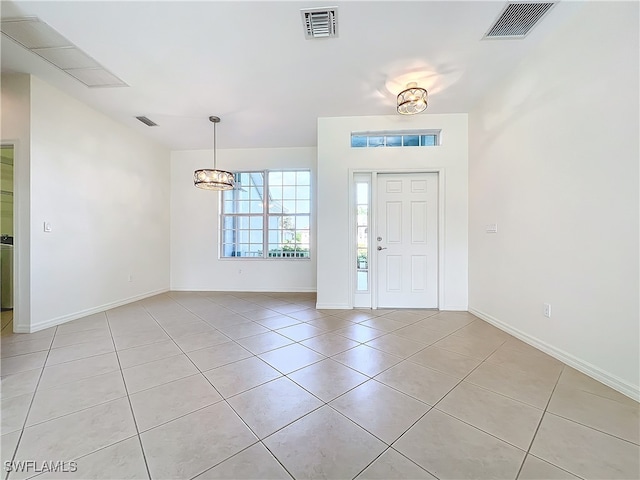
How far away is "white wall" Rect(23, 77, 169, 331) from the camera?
2.88m

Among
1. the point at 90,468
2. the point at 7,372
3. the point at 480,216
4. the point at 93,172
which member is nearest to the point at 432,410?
the point at 90,468

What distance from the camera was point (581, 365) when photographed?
196 cm

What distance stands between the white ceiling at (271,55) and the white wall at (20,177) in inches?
13.1

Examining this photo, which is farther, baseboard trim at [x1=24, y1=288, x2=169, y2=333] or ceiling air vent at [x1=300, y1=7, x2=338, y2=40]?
baseboard trim at [x1=24, y1=288, x2=169, y2=333]

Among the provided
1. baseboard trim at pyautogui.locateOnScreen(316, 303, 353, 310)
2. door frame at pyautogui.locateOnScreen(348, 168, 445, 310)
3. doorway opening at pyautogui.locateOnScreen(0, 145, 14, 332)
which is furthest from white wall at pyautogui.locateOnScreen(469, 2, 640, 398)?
doorway opening at pyautogui.locateOnScreen(0, 145, 14, 332)

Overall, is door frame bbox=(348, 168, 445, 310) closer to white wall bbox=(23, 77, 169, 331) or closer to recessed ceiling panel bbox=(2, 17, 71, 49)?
recessed ceiling panel bbox=(2, 17, 71, 49)

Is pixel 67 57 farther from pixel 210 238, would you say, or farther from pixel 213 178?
pixel 210 238

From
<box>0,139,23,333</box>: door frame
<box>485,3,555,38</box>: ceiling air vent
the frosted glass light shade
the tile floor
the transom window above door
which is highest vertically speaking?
<box>485,3,555,38</box>: ceiling air vent

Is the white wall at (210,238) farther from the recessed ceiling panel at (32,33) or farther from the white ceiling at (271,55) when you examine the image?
the recessed ceiling panel at (32,33)

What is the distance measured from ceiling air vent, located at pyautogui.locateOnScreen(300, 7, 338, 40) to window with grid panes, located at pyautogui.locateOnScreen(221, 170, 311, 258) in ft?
9.72

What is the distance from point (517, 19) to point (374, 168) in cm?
197

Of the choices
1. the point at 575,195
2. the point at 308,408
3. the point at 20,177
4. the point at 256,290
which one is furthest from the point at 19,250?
the point at 575,195

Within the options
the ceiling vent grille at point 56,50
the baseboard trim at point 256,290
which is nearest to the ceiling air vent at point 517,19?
the ceiling vent grille at point 56,50

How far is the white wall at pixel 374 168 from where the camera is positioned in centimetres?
356
